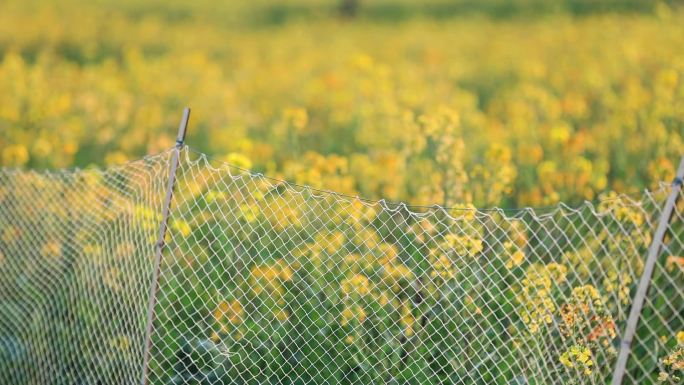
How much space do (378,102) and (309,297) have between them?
135 inches

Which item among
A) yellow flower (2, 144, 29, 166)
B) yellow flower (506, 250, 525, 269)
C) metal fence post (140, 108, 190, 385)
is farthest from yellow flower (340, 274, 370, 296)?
yellow flower (2, 144, 29, 166)

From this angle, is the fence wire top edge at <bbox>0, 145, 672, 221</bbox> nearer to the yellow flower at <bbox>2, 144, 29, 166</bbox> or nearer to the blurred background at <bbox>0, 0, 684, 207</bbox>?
the blurred background at <bbox>0, 0, 684, 207</bbox>

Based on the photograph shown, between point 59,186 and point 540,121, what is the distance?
4852 mm

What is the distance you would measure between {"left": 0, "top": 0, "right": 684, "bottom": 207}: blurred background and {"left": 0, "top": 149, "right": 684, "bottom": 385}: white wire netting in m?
0.65

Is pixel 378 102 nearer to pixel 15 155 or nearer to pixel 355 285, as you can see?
pixel 15 155

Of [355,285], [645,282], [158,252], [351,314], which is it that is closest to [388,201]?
[355,285]

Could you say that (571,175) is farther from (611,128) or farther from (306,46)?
(306,46)

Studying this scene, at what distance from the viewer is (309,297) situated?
13.4 feet

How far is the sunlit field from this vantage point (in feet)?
11.9

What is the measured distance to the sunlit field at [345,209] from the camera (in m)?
3.63

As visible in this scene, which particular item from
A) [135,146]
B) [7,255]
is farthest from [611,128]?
[7,255]

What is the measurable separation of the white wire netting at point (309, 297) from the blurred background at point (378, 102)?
0.65 m

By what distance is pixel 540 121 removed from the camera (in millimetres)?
8141

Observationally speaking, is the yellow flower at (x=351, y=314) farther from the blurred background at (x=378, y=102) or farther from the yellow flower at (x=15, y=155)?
the yellow flower at (x=15, y=155)
